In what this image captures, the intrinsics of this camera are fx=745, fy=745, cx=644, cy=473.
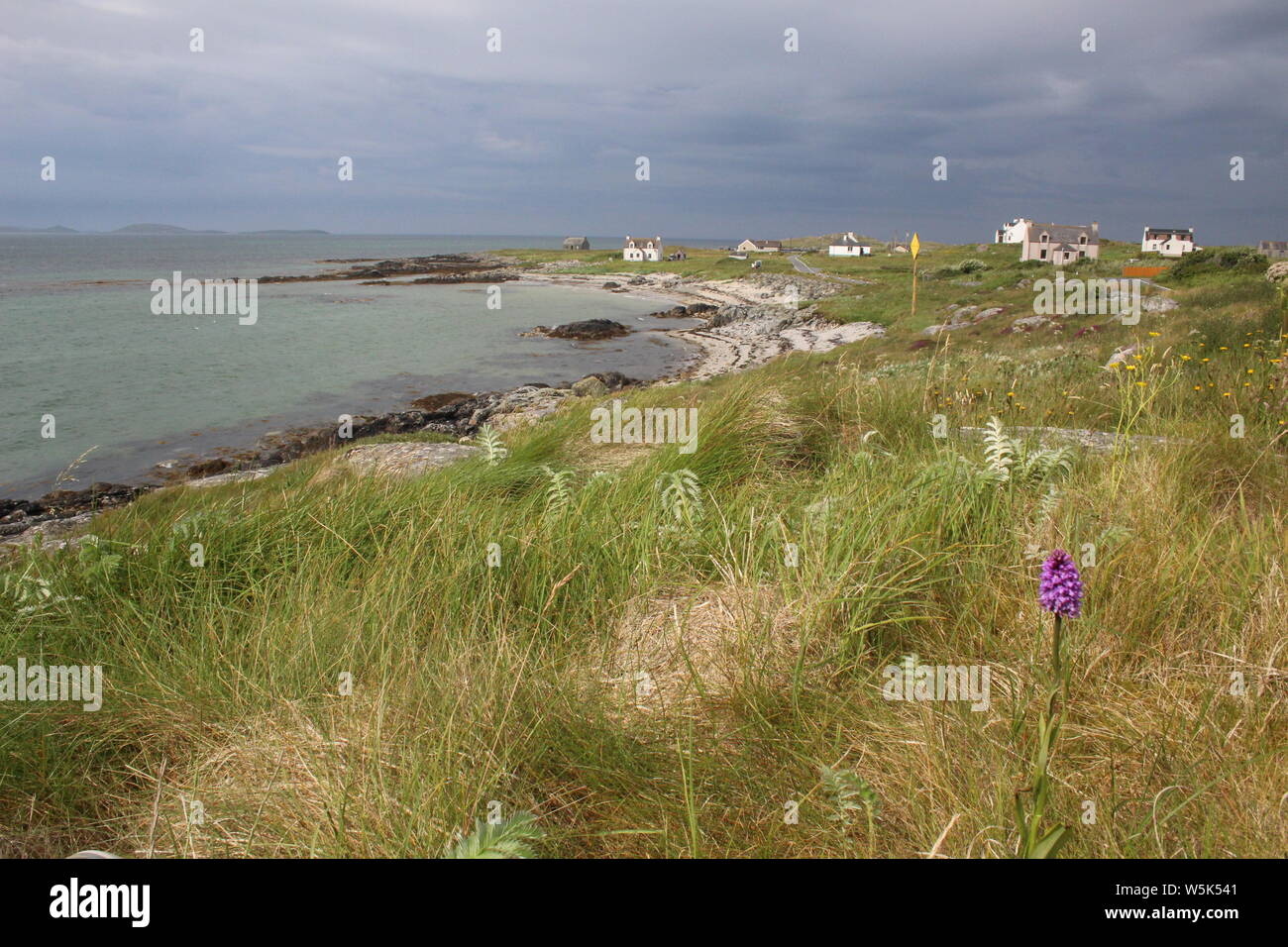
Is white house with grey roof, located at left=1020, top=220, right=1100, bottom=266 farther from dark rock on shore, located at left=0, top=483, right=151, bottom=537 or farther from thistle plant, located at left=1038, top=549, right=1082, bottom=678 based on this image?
thistle plant, located at left=1038, top=549, right=1082, bottom=678

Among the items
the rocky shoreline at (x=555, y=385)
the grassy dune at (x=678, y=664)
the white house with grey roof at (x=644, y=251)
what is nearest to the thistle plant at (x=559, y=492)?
the grassy dune at (x=678, y=664)

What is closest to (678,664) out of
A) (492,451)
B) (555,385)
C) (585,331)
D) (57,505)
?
(492,451)

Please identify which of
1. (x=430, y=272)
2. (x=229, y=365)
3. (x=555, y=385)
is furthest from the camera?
(x=430, y=272)

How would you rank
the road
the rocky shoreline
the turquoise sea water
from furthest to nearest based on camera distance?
the road, the turquoise sea water, the rocky shoreline

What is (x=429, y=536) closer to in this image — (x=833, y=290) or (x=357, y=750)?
(x=357, y=750)

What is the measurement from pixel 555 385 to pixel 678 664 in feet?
79.4

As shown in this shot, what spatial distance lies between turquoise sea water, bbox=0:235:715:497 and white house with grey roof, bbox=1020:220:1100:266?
32145 mm

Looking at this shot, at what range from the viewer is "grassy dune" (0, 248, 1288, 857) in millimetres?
2219

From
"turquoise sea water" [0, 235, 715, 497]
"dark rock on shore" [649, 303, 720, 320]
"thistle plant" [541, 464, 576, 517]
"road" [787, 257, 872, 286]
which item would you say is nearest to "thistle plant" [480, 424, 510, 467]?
"thistle plant" [541, 464, 576, 517]

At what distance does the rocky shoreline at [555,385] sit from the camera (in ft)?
45.7

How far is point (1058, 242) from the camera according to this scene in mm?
61312

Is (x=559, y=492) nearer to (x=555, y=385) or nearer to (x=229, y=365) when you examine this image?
(x=555, y=385)

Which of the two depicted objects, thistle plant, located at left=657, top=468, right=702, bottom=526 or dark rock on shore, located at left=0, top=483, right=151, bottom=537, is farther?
dark rock on shore, located at left=0, top=483, right=151, bottom=537

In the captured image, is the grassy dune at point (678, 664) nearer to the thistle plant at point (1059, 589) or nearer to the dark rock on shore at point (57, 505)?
the thistle plant at point (1059, 589)
